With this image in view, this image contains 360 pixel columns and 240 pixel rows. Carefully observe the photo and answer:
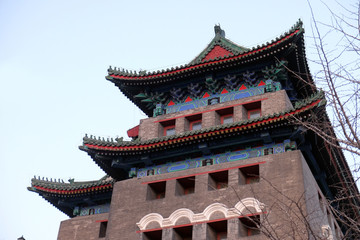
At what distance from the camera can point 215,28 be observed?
28.3 m

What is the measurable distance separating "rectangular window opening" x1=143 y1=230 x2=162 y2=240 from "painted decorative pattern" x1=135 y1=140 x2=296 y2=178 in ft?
9.14

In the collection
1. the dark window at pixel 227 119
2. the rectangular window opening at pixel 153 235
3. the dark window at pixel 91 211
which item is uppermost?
the dark window at pixel 227 119

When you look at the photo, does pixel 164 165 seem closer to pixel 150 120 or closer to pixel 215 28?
pixel 150 120

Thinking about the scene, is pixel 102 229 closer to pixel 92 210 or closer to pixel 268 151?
pixel 92 210

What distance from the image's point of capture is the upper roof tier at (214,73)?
77.3 ft

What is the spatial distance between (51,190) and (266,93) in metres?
10.7

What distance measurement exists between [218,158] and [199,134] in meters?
1.31

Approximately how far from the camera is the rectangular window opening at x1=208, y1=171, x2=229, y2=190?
864 inches

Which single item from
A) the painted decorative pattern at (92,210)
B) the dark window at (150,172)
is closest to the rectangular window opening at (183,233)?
the dark window at (150,172)

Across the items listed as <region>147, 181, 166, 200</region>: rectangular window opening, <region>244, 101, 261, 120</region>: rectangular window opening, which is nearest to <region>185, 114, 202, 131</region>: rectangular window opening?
<region>244, 101, 261, 120</region>: rectangular window opening

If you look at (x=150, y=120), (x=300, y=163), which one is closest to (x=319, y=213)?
(x=300, y=163)

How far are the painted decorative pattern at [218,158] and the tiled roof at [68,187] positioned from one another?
1787 mm

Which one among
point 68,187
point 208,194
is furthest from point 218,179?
point 68,187

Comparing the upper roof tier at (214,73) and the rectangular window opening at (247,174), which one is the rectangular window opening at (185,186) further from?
the upper roof tier at (214,73)
